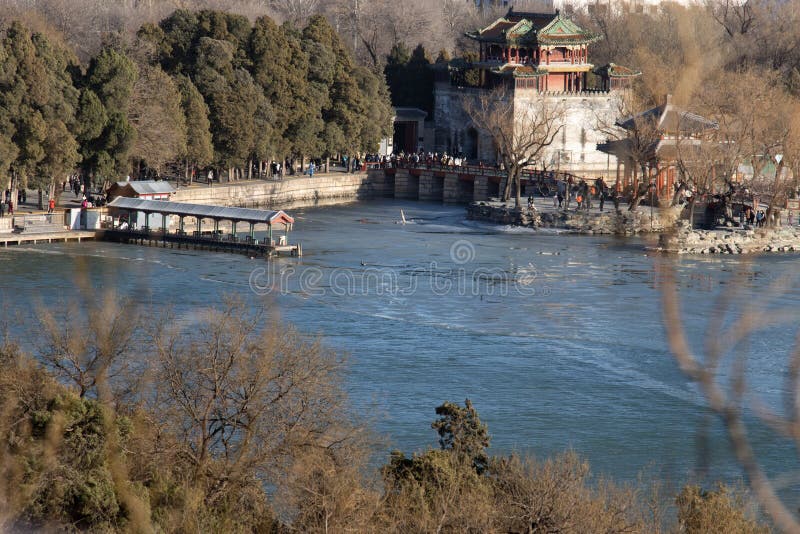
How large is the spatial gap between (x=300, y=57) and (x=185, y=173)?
30.8 ft

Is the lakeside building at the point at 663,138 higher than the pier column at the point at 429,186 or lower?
higher

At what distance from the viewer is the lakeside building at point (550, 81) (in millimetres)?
72500

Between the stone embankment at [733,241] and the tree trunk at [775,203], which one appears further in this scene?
the tree trunk at [775,203]

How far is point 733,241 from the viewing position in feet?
164

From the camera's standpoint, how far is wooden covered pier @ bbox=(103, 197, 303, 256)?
153 ft

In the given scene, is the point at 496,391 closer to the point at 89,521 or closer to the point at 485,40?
the point at 89,521

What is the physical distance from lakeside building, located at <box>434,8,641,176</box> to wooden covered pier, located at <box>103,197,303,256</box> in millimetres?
26265

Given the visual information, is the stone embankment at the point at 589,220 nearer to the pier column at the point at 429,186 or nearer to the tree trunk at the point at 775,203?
the tree trunk at the point at 775,203

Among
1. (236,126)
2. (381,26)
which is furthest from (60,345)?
(381,26)

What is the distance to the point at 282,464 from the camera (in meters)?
17.5

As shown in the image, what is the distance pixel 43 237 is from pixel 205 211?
598 cm

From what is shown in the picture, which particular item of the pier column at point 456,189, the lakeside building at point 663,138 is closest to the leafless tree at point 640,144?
the lakeside building at point 663,138

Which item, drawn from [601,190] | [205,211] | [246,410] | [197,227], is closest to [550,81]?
[601,190]

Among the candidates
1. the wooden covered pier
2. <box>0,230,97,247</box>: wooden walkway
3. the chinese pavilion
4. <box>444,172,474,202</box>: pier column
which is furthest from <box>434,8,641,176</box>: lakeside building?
<box>0,230,97,247</box>: wooden walkway
